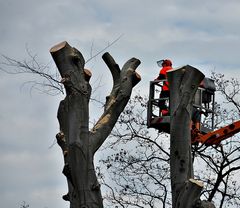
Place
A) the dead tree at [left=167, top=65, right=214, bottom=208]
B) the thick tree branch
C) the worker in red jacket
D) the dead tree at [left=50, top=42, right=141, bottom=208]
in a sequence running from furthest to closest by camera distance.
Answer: the worker in red jacket, the dead tree at [left=167, top=65, right=214, bottom=208], the thick tree branch, the dead tree at [left=50, top=42, right=141, bottom=208]

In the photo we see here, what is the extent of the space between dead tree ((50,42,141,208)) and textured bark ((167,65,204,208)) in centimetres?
79

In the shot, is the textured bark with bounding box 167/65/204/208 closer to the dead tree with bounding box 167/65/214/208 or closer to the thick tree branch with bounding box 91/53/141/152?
the dead tree with bounding box 167/65/214/208

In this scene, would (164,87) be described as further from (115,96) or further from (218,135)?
(115,96)

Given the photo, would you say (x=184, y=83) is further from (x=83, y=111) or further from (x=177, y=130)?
(x=83, y=111)

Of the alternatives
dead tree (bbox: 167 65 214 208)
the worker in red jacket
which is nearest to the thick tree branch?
dead tree (bbox: 167 65 214 208)

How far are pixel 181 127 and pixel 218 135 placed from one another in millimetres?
5431

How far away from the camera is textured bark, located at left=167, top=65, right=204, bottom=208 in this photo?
821 cm

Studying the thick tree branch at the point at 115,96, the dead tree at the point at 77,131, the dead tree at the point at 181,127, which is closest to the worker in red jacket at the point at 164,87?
the thick tree branch at the point at 115,96

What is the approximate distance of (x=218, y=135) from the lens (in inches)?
533

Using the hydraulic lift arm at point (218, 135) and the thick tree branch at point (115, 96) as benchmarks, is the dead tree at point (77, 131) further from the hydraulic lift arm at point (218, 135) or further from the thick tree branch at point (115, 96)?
the hydraulic lift arm at point (218, 135)

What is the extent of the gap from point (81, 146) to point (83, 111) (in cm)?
40

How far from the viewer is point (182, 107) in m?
8.26

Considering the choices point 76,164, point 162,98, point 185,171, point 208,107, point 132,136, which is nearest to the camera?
point 76,164

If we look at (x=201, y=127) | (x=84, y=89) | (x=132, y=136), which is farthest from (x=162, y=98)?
(x=84, y=89)
